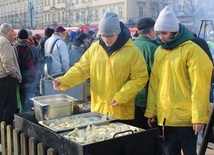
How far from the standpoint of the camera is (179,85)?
2854 millimetres

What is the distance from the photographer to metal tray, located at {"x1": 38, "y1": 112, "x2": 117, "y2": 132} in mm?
2709

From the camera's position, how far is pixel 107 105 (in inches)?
124

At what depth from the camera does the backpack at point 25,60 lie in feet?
18.6

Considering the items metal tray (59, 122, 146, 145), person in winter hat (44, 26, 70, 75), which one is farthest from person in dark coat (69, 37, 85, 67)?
metal tray (59, 122, 146, 145)

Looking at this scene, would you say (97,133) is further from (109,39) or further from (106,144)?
(109,39)

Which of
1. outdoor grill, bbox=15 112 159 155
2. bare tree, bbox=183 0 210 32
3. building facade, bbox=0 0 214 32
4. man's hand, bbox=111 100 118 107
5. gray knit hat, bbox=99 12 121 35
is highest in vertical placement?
building facade, bbox=0 0 214 32

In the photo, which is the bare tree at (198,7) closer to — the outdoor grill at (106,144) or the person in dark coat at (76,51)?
the outdoor grill at (106,144)

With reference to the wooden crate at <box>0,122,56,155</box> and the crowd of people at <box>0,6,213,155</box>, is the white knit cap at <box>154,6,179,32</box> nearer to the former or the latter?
the crowd of people at <box>0,6,213,155</box>

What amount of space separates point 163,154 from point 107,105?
0.76 metres

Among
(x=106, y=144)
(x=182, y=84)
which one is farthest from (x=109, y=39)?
(x=106, y=144)

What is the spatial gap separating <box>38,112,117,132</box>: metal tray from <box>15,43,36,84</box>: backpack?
289 centimetres

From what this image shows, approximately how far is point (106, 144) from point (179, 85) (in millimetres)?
917

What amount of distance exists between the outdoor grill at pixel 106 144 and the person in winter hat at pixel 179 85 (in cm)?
40

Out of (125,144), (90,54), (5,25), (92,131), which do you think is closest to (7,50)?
(5,25)
